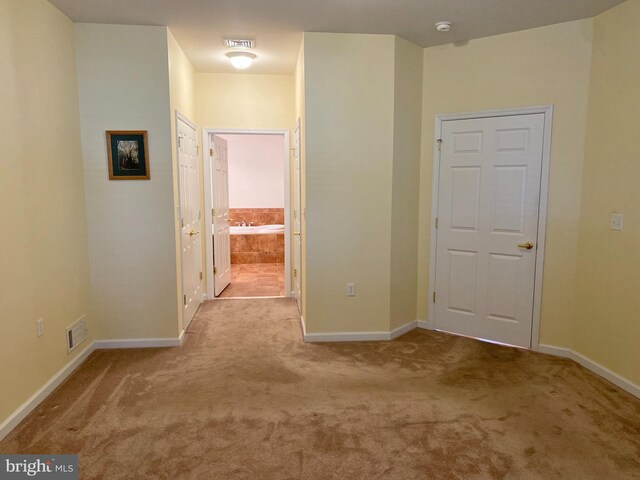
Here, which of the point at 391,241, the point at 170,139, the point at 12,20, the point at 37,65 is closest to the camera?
the point at 12,20

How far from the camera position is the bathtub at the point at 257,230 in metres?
7.50

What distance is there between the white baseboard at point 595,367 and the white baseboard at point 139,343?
3.08m

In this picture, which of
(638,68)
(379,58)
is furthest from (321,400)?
(638,68)

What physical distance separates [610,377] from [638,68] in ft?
6.87

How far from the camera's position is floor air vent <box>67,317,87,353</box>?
3.19m

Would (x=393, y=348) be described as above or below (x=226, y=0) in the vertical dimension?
below

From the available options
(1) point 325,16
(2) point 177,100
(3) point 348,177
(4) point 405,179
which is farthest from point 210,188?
(1) point 325,16

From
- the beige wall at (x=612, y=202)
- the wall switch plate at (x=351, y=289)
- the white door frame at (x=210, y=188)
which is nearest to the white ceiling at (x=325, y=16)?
the beige wall at (x=612, y=202)

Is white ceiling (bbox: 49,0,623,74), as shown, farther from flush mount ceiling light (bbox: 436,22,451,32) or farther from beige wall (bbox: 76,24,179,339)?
beige wall (bbox: 76,24,179,339)

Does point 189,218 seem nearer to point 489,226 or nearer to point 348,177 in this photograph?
point 348,177

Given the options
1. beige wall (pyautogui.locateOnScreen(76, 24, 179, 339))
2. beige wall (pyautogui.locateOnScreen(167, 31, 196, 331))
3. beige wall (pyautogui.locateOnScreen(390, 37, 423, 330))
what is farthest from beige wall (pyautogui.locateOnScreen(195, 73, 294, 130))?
beige wall (pyautogui.locateOnScreen(390, 37, 423, 330))

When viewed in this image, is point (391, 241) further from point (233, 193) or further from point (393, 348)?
point (233, 193)

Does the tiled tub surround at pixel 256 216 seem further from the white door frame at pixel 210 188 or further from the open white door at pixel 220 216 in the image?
the white door frame at pixel 210 188

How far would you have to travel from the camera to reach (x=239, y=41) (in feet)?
12.4
